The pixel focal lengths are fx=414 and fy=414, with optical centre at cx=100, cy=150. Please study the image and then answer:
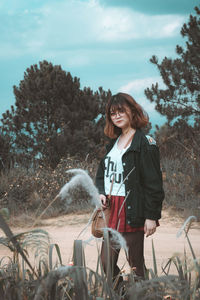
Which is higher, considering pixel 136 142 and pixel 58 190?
pixel 136 142

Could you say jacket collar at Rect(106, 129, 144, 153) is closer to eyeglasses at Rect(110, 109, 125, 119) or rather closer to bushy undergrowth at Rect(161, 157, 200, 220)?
eyeglasses at Rect(110, 109, 125, 119)

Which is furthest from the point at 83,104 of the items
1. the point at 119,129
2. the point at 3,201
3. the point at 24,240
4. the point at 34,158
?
the point at 24,240

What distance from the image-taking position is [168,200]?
7.97 meters

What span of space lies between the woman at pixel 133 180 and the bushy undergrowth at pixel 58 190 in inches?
179

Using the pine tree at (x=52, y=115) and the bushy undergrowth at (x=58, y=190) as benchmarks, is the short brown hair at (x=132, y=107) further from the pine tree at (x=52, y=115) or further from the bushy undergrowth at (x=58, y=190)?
the pine tree at (x=52, y=115)

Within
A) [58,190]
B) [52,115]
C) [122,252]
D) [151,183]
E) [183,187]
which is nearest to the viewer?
[151,183]

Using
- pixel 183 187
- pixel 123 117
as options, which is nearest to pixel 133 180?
pixel 123 117

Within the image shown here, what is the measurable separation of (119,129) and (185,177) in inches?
217

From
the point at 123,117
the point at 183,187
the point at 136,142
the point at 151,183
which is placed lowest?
the point at 183,187

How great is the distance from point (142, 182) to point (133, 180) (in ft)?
0.29

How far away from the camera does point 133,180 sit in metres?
2.69

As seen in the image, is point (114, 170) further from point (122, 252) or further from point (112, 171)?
point (122, 252)

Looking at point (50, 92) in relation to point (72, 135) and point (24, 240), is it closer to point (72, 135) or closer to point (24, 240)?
point (72, 135)

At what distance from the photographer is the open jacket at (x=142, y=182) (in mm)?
2650
